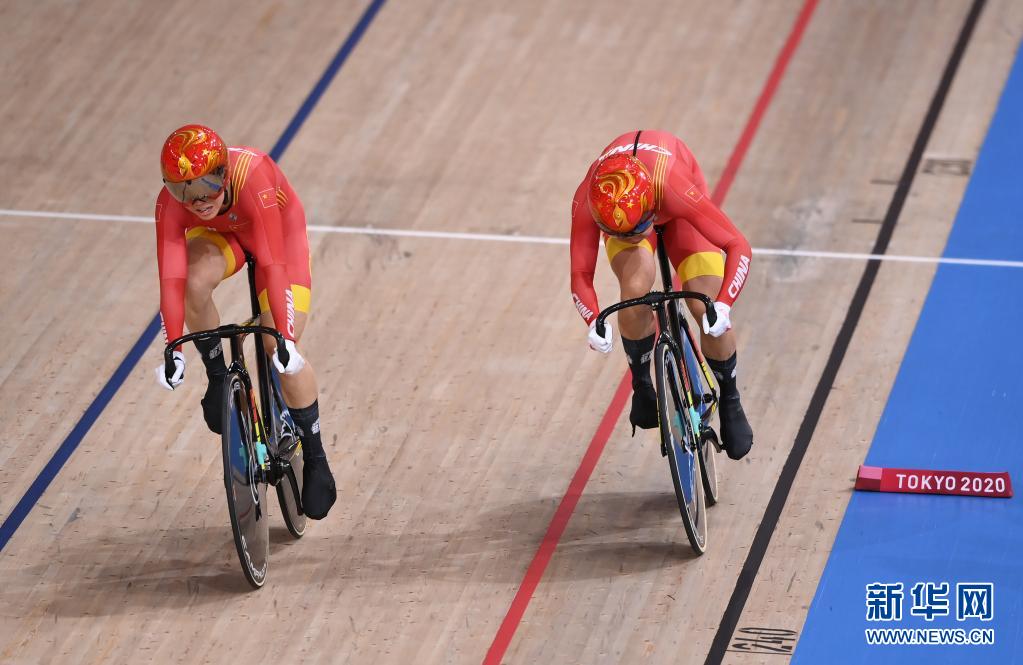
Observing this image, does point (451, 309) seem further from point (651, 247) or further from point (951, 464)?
point (951, 464)

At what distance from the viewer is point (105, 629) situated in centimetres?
510

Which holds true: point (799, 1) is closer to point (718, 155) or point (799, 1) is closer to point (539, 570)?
point (718, 155)

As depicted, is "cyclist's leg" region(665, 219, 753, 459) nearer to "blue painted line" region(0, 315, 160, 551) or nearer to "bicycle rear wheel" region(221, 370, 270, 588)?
"bicycle rear wheel" region(221, 370, 270, 588)

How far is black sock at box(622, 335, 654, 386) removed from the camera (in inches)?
206

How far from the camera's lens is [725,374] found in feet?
17.4

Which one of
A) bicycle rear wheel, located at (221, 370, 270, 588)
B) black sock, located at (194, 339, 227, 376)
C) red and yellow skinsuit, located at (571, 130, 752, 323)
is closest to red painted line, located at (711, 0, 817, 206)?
Answer: red and yellow skinsuit, located at (571, 130, 752, 323)

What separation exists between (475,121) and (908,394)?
9.24ft

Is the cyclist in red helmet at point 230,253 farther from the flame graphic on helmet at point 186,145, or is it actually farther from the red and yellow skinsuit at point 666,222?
the red and yellow skinsuit at point 666,222

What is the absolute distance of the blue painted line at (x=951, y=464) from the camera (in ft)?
16.2

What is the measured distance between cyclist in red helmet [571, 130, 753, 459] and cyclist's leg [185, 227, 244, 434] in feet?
3.76

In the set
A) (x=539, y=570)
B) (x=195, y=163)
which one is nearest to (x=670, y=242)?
(x=539, y=570)

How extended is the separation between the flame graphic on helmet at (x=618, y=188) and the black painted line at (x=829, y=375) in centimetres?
127

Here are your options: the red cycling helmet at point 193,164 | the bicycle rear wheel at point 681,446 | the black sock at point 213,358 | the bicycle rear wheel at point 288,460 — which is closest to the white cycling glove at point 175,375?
the black sock at point 213,358

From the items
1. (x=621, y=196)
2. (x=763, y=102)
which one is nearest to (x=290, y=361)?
(x=621, y=196)
